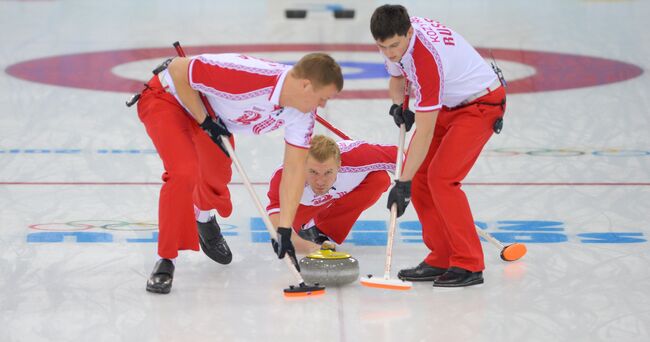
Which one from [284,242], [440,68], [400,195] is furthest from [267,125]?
[440,68]

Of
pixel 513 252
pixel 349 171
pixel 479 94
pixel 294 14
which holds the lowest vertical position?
pixel 294 14

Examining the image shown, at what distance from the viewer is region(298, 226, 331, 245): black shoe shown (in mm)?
5277

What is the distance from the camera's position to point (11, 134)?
24.8 ft

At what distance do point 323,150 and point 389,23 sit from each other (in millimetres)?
817

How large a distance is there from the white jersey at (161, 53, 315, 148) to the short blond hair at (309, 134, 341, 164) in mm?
374

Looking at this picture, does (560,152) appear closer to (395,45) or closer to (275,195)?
(275,195)

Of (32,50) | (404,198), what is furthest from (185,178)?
(32,50)

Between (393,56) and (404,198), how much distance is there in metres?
0.60

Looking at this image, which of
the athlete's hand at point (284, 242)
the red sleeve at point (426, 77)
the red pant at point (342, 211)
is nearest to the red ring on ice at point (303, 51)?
the red pant at point (342, 211)

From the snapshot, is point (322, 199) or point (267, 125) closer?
point (267, 125)

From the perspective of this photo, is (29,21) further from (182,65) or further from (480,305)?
(480,305)

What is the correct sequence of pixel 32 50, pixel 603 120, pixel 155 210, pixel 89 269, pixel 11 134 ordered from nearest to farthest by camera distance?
1. pixel 89 269
2. pixel 155 210
3. pixel 11 134
4. pixel 603 120
5. pixel 32 50

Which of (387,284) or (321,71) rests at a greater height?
(321,71)

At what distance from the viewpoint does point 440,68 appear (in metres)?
4.48
